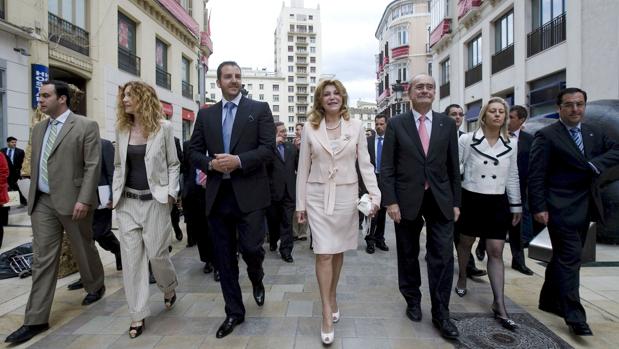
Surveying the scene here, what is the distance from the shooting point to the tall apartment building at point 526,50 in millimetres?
10719

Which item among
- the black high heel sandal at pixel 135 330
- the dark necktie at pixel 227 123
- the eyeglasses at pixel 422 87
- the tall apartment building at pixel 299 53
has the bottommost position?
the black high heel sandal at pixel 135 330

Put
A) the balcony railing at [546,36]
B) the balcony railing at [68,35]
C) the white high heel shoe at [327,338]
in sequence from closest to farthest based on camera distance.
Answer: the white high heel shoe at [327,338] < the balcony railing at [68,35] < the balcony railing at [546,36]

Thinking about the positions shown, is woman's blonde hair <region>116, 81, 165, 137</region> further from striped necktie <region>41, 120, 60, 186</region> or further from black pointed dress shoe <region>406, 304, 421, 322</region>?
black pointed dress shoe <region>406, 304, 421, 322</region>

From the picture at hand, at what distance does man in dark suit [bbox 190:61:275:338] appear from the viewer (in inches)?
136

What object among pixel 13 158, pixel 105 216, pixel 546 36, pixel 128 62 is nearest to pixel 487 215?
pixel 105 216

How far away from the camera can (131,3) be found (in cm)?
1686

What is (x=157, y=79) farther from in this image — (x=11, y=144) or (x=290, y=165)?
(x=290, y=165)

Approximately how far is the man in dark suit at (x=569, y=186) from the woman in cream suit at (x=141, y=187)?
11.0ft

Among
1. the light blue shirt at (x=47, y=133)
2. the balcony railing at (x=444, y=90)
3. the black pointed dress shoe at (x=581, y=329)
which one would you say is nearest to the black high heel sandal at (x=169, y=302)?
the light blue shirt at (x=47, y=133)

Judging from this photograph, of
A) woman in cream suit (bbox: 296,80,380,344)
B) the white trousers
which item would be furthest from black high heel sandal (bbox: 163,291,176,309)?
woman in cream suit (bbox: 296,80,380,344)

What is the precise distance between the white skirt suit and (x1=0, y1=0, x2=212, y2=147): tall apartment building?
11127 mm

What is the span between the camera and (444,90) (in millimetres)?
25359

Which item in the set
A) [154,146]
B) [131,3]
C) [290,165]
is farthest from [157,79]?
[154,146]

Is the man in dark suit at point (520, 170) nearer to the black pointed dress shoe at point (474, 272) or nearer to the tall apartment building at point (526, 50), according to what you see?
the black pointed dress shoe at point (474, 272)
